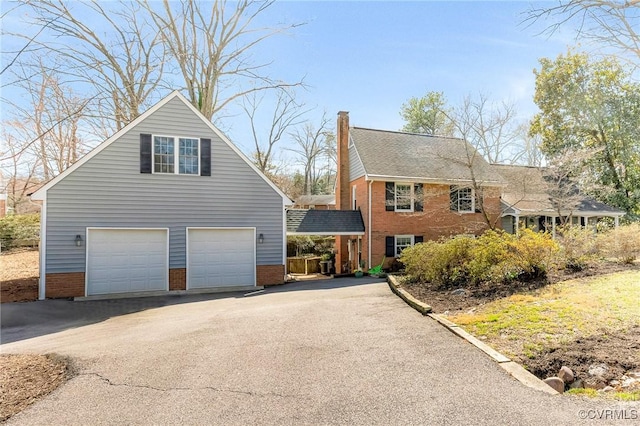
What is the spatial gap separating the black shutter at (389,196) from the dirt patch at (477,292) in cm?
903

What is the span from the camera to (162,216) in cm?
1313

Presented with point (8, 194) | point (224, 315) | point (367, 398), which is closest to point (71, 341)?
point (224, 315)

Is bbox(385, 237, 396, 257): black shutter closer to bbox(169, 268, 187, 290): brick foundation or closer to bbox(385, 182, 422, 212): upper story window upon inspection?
bbox(385, 182, 422, 212): upper story window

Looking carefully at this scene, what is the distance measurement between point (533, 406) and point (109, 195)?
43.6ft

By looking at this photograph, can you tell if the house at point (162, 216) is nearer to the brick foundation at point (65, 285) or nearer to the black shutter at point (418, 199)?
the brick foundation at point (65, 285)

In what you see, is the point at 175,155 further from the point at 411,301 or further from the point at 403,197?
the point at 403,197

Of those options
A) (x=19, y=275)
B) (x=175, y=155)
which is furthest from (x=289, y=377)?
(x=19, y=275)

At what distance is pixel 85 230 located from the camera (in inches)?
480

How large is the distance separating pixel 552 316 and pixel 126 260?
41.5ft

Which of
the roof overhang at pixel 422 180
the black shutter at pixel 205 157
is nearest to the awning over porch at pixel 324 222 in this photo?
the roof overhang at pixel 422 180

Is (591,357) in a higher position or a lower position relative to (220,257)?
lower

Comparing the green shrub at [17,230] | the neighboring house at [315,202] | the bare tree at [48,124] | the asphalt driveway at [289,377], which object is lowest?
the asphalt driveway at [289,377]

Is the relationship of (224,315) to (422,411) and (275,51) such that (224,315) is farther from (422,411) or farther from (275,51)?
(275,51)

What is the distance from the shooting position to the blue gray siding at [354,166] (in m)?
19.8
